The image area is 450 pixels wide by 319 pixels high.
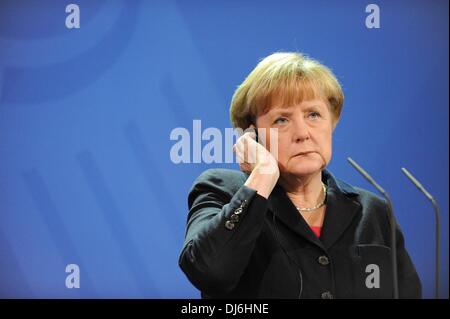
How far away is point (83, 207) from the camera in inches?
105

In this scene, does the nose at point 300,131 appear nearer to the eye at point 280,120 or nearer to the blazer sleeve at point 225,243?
the eye at point 280,120

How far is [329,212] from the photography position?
6.54ft

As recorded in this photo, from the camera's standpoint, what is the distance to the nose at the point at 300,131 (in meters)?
1.92

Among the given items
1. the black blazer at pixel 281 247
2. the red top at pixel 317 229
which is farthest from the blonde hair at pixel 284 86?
the red top at pixel 317 229

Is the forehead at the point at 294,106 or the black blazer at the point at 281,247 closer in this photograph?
the black blazer at the point at 281,247

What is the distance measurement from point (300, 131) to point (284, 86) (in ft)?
0.46

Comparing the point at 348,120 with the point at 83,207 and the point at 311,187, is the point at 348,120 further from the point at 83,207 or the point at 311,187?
the point at 83,207

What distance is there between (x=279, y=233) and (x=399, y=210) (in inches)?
36.3
